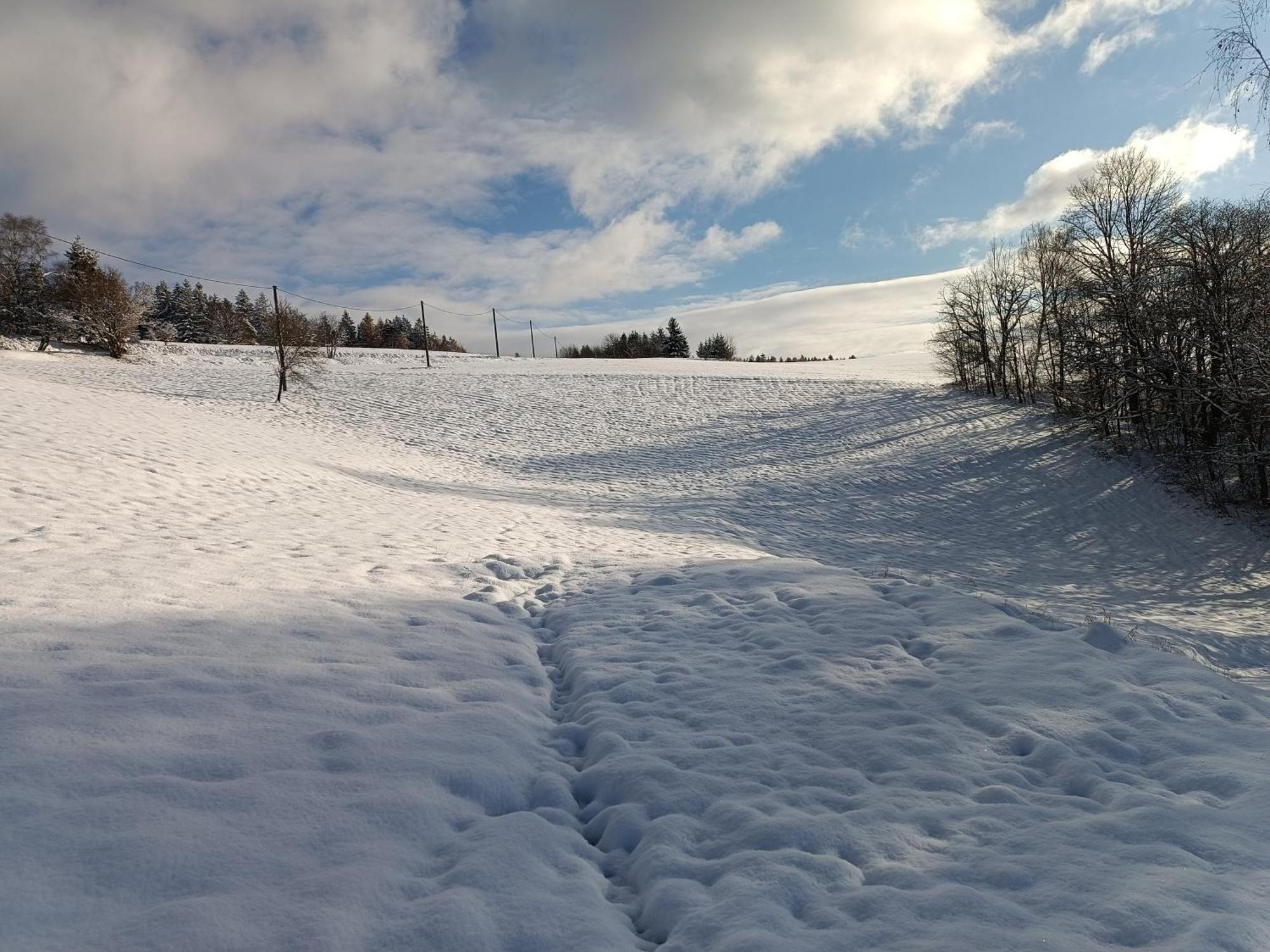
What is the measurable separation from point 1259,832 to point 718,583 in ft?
17.5

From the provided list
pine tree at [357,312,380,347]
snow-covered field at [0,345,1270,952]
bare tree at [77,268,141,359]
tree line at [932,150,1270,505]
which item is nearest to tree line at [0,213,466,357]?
bare tree at [77,268,141,359]

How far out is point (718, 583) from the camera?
313 inches

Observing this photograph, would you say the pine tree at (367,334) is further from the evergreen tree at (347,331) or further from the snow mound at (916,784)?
the snow mound at (916,784)

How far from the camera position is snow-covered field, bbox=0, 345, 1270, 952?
2.53 meters

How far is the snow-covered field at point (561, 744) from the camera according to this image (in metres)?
2.53

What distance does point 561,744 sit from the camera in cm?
424

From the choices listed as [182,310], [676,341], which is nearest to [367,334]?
[182,310]

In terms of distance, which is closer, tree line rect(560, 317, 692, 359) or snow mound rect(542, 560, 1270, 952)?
snow mound rect(542, 560, 1270, 952)

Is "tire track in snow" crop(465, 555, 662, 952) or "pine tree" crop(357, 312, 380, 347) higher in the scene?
"pine tree" crop(357, 312, 380, 347)

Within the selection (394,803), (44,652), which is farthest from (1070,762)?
(44,652)

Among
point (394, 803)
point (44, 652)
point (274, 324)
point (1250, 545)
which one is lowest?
point (1250, 545)

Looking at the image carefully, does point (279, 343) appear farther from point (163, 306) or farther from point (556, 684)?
point (163, 306)

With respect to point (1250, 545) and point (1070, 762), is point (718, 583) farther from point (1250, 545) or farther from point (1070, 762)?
point (1250, 545)

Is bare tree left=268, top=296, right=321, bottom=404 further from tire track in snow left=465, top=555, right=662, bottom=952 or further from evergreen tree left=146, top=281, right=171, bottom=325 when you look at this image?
evergreen tree left=146, top=281, right=171, bottom=325
